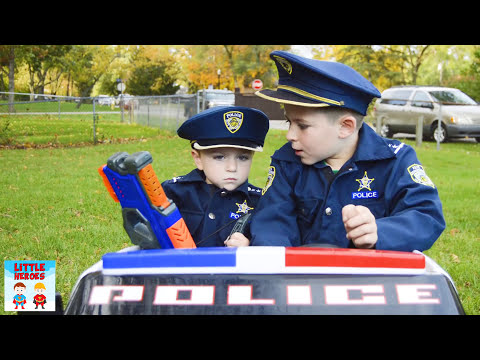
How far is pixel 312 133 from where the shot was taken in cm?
249

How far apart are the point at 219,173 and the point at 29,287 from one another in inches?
50.1

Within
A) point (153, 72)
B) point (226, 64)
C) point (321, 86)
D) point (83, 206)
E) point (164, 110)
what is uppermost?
point (226, 64)

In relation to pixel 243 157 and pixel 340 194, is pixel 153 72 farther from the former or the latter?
pixel 340 194

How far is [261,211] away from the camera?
255 cm

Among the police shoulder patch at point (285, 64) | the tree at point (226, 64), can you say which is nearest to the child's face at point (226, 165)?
the police shoulder patch at point (285, 64)

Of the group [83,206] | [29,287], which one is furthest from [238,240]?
[83,206]

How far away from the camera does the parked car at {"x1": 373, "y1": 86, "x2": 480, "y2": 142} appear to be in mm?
15773

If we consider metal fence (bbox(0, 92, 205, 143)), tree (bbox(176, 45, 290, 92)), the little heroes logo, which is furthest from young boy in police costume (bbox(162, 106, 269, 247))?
tree (bbox(176, 45, 290, 92))

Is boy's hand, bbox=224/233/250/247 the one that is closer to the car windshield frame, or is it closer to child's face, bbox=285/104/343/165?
child's face, bbox=285/104/343/165

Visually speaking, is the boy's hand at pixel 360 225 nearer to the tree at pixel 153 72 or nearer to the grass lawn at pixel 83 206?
the grass lawn at pixel 83 206

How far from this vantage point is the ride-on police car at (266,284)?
1.47 m

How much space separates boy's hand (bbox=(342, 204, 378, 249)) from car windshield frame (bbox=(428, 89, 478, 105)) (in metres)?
15.5

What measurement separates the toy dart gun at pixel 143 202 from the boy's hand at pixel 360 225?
0.59m

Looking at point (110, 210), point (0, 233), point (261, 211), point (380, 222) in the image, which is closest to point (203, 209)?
point (261, 211)
